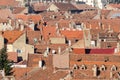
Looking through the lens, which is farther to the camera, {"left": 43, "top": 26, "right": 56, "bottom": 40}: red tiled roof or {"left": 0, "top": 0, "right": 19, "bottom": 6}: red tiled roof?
{"left": 0, "top": 0, "right": 19, "bottom": 6}: red tiled roof

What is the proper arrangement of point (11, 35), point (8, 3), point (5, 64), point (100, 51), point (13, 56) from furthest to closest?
point (8, 3)
point (11, 35)
point (13, 56)
point (100, 51)
point (5, 64)

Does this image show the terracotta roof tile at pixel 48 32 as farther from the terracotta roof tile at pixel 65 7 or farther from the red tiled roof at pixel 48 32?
the terracotta roof tile at pixel 65 7

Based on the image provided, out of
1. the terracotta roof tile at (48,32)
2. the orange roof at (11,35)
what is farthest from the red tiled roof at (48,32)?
the orange roof at (11,35)

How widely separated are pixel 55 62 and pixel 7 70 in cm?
555

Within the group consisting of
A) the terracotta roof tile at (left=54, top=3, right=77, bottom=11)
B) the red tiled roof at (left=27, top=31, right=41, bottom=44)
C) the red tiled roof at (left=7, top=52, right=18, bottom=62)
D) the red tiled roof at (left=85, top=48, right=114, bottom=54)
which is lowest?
the red tiled roof at (left=7, top=52, right=18, bottom=62)

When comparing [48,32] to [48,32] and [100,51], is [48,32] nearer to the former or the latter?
[48,32]

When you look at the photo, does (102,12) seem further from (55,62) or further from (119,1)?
(55,62)

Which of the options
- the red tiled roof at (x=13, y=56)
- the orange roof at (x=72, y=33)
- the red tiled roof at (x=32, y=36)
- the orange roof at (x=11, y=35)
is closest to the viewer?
the red tiled roof at (x=13, y=56)

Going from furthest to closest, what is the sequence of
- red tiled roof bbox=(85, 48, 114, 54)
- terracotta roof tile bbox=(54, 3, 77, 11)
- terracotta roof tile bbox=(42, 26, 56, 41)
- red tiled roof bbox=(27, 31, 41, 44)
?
terracotta roof tile bbox=(54, 3, 77, 11) → terracotta roof tile bbox=(42, 26, 56, 41) → red tiled roof bbox=(27, 31, 41, 44) → red tiled roof bbox=(85, 48, 114, 54)

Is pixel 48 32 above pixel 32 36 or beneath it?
above

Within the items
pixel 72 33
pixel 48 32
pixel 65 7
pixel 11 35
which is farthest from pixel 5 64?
pixel 65 7

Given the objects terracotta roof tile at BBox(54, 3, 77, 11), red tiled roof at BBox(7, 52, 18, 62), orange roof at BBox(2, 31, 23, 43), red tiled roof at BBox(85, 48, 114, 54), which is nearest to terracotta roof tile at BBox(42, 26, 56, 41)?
orange roof at BBox(2, 31, 23, 43)

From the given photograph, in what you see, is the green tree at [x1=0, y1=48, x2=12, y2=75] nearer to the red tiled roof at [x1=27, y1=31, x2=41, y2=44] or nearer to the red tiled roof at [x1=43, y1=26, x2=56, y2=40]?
the red tiled roof at [x1=27, y1=31, x2=41, y2=44]

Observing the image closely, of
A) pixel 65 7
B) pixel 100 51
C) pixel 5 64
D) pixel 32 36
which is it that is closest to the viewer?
pixel 5 64
